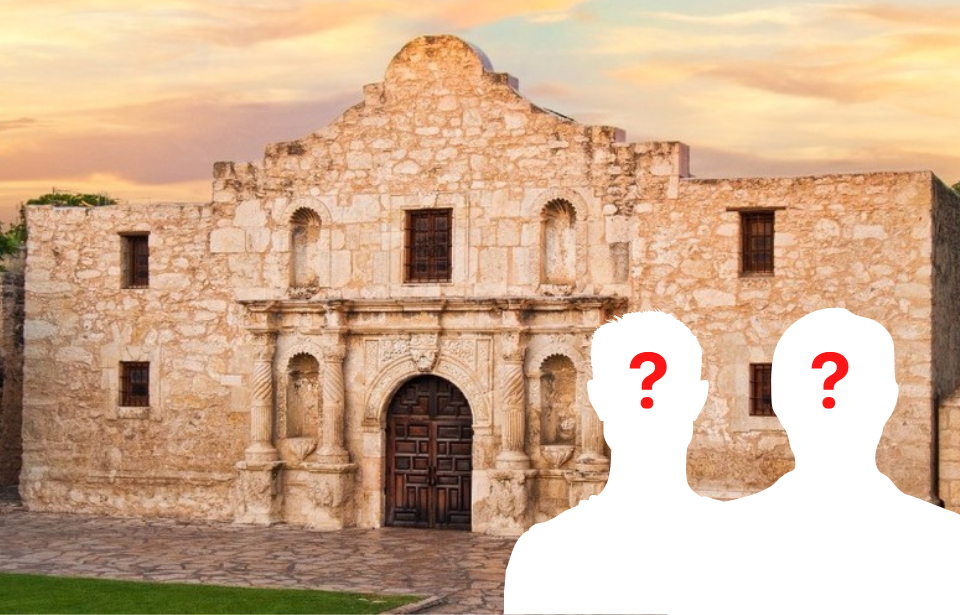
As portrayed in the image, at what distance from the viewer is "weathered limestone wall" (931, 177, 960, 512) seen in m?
19.2

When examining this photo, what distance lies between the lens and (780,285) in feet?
64.8

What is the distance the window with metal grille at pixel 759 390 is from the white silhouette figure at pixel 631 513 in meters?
17.9

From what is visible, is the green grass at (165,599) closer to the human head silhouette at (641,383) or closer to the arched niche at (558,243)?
the arched niche at (558,243)

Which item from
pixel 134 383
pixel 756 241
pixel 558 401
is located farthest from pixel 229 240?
pixel 756 241

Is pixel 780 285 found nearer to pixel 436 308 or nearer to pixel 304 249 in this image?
pixel 436 308

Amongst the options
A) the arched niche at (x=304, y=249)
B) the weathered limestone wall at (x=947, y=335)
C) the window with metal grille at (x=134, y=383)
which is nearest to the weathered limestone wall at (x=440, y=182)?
the arched niche at (x=304, y=249)

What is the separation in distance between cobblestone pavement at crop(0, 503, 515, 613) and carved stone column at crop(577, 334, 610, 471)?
1453 mm

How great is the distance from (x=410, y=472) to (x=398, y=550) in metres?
2.54

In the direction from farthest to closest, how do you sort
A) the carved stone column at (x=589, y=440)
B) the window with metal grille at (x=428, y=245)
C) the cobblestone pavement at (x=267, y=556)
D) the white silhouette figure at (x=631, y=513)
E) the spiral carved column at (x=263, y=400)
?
the spiral carved column at (x=263, y=400), the window with metal grille at (x=428, y=245), the carved stone column at (x=589, y=440), the cobblestone pavement at (x=267, y=556), the white silhouette figure at (x=631, y=513)

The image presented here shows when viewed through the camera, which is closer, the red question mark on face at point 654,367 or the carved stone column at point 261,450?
the red question mark on face at point 654,367

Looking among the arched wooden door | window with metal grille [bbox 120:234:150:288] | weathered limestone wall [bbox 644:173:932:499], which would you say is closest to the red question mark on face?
weathered limestone wall [bbox 644:173:932:499]

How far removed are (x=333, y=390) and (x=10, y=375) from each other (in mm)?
8025

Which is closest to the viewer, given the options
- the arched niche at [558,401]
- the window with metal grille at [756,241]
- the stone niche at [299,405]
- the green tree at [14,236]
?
the window with metal grille at [756,241]

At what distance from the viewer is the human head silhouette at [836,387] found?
1961 millimetres
